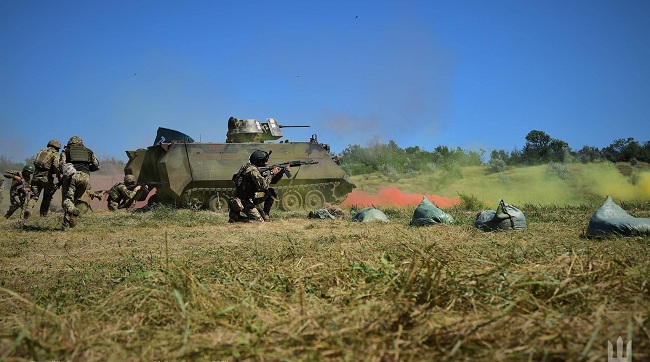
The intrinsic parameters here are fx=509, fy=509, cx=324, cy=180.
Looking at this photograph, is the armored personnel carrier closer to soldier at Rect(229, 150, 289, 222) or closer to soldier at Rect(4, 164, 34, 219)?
soldier at Rect(4, 164, 34, 219)

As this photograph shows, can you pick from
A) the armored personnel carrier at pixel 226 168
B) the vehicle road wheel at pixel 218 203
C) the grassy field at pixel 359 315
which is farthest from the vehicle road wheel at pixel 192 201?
the grassy field at pixel 359 315

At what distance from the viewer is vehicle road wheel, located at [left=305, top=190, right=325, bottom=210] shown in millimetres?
18422

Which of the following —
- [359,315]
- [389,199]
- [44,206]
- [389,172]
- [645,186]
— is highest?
[389,172]

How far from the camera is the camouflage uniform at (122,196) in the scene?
17.4 m

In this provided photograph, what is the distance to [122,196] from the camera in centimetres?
1766

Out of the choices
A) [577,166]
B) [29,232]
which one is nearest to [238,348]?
[29,232]

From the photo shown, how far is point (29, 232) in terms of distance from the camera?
30.9ft

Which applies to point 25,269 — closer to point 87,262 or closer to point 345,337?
point 87,262

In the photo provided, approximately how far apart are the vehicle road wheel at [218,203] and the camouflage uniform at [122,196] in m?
2.91

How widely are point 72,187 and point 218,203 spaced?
22.0ft

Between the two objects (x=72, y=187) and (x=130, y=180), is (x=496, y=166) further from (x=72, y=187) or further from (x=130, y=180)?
(x=72, y=187)

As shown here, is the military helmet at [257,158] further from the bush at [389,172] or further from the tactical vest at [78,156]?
the bush at [389,172]

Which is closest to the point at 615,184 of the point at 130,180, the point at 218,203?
the point at 218,203

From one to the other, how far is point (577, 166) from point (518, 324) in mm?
25000
